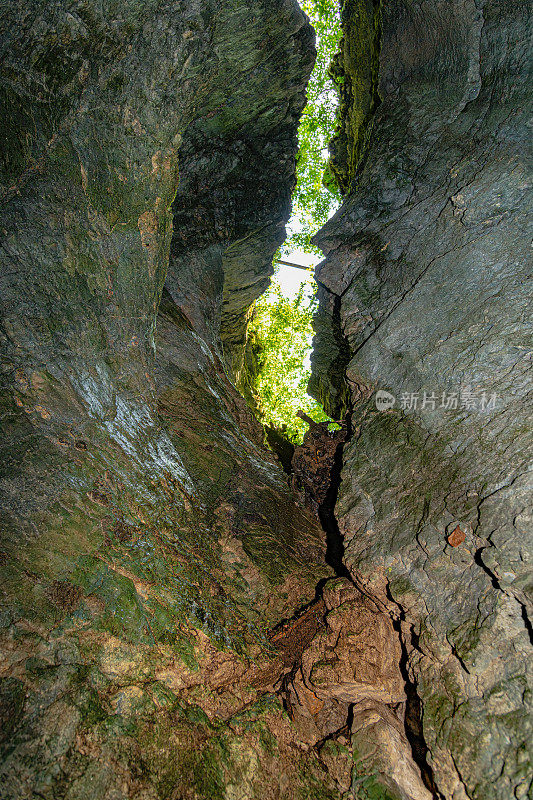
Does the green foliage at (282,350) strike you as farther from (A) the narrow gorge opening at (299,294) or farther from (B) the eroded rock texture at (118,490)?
(B) the eroded rock texture at (118,490)

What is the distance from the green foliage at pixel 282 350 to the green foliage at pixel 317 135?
4.32ft

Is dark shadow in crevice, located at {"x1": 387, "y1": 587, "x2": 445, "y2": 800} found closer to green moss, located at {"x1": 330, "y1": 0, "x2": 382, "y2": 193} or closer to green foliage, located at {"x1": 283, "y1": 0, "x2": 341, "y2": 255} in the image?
green moss, located at {"x1": 330, "y1": 0, "x2": 382, "y2": 193}

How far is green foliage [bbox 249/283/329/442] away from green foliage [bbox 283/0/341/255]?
51.8 inches

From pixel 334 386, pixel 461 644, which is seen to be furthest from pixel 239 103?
pixel 461 644

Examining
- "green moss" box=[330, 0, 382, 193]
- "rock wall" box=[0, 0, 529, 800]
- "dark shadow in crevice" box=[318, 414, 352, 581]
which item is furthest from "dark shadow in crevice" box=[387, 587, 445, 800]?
"green moss" box=[330, 0, 382, 193]

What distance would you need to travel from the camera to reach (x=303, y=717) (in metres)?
2.04

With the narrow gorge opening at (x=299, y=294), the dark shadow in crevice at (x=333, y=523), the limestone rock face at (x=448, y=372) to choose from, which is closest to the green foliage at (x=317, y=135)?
the narrow gorge opening at (x=299, y=294)

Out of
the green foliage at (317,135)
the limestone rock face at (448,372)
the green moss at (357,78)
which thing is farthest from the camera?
the green foliage at (317,135)

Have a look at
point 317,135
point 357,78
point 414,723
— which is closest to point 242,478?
point 414,723

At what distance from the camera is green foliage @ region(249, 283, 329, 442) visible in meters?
10.5

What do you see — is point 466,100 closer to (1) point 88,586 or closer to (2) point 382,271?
(2) point 382,271

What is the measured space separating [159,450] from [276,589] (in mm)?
1103

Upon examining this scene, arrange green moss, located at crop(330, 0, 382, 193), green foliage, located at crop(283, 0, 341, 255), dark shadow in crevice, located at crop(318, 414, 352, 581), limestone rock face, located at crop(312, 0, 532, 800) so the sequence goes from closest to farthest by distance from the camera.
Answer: limestone rock face, located at crop(312, 0, 532, 800)
dark shadow in crevice, located at crop(318, 414, 352, 581)
green moss, located at crop(330, 0, 382, 193)
green foliage, located at crop(283, 0, 341, 255)

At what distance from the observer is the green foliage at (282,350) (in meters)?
10.5
